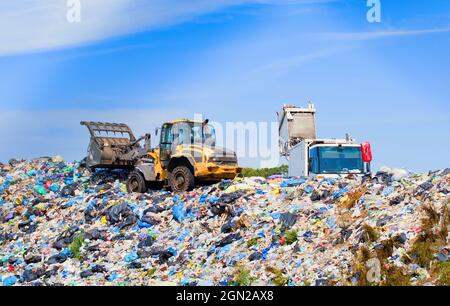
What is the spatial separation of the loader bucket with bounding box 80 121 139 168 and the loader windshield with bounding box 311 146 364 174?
5.89m

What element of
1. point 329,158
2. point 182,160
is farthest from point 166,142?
point 329,158

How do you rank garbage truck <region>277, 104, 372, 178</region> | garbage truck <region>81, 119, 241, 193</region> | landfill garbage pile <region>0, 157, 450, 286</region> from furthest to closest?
garbage truck <region>277, 104, 372, 178</region>
garbage truck <region>81, 119, 241, 193</region>
landfill garbage pile <region>0, 157, 450, 286</region>

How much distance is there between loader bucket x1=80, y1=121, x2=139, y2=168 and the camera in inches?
803

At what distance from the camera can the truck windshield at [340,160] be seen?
19.4 meters

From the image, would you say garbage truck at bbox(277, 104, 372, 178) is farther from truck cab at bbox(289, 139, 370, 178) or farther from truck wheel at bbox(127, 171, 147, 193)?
truck wheel at bbox(127, 171, 147, 193)

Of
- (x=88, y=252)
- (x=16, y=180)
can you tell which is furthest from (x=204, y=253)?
(x=16, y=180)

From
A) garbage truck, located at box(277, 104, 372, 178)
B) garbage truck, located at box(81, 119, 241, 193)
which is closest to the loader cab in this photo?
garbage truck, located at box(81, 119, 241, 193)

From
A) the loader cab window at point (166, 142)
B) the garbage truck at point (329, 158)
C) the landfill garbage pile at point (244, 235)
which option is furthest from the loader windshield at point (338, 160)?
the loader cab window at point (166, 142)

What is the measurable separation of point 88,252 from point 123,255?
Answer: 1089 mm

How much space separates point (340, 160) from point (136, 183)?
6.18 meters

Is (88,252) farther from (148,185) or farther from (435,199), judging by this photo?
(435,199)

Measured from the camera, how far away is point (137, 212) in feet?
Result: 54.5

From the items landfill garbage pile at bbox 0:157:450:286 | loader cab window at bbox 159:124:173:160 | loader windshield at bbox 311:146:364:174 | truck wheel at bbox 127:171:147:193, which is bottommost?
landfill garbage pile at bbox 0:157:450:286
